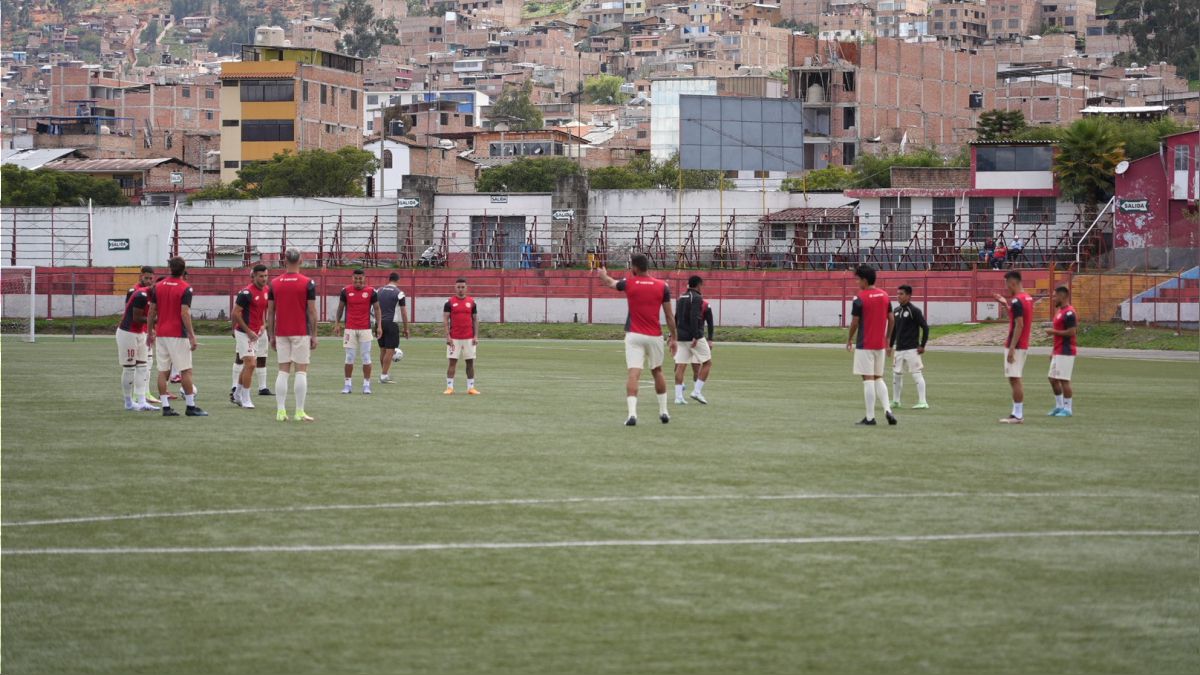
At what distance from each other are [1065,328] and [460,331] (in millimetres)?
9765

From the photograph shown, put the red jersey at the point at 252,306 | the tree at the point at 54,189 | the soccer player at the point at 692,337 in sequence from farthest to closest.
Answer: the tree at the point at 54,189 < the soccer player at the point at 692,337 < the red jersey at the point at 252,306

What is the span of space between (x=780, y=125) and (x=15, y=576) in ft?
244

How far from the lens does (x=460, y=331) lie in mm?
26531

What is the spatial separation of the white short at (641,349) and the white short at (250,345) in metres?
5.81

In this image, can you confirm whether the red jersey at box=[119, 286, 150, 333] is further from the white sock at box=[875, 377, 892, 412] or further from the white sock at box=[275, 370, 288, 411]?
the white sock at box=[875, 377, 892, 412]

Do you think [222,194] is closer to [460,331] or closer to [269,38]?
[269,38]

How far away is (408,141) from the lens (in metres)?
135

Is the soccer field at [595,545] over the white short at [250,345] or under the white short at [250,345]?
under

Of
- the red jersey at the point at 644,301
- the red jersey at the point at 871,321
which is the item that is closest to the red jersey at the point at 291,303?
the red jersey at the point at 644,301

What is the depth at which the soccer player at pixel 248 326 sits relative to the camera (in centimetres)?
2247

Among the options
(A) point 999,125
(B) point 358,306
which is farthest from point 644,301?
(A) point 999,125

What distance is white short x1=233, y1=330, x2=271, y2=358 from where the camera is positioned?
2292 centimetres

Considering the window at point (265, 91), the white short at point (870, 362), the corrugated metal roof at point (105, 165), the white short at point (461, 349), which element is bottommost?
the white short at point (461, 349)

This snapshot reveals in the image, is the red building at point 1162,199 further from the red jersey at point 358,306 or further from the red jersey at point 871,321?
the red jersey at point 871,321
